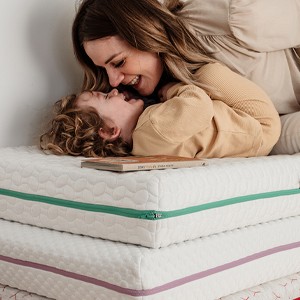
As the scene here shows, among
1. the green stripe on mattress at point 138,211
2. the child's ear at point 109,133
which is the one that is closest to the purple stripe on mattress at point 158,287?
the green stripe on mattress at point 138,211

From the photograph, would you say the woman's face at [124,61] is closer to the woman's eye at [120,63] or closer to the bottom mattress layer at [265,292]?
the woman's eye at [120,63]

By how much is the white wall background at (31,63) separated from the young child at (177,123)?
0.28 ft

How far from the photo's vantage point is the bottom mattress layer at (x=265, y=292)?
5.27 feet

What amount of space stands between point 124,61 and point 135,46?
0.20 feet

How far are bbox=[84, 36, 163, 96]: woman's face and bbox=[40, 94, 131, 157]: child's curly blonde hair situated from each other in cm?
17

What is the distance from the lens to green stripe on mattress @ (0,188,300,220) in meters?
1.40

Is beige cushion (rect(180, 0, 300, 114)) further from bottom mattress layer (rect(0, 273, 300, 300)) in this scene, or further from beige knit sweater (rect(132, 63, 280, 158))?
bottom mattress layer (rect(0, 273, 300, 300))

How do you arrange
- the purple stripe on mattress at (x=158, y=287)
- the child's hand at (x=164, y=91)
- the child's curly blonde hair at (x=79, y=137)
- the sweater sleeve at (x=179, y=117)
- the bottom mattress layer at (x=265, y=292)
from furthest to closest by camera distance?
1. the child's hand at (x=164, y=91)
2. the child's curly blonde hair at (x=79, y=137)
3. the sweater sleeve at (x=179, y=117)
4. the bottom mattress layer at (x=265, y=292)
5. the purple stripe on mattress at (x=158, y=287)

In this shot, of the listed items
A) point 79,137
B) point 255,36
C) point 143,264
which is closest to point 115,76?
point 79,137

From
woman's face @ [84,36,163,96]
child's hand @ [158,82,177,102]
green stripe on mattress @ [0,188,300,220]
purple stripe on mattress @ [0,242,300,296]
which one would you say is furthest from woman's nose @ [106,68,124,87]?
purple stripe on mattress @ [0,242,300,296]

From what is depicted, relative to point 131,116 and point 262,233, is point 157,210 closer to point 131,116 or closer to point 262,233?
point 262,233

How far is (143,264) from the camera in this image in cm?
136

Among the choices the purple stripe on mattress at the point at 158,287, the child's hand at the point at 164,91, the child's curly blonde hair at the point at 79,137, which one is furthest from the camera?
the child's hand at the point at 164,91

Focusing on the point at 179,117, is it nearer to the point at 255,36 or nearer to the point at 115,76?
the point at 115,76
